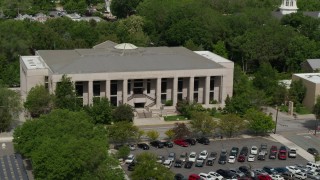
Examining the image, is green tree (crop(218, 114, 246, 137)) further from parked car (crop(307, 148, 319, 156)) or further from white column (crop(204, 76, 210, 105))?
white column (crop(204, 76, 210, 105))

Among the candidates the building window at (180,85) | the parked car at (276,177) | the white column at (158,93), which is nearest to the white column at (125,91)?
the white column at (158,93)

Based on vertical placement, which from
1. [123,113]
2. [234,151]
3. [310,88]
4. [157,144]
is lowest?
[234,151]

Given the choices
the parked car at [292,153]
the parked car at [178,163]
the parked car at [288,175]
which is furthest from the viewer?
the parked car at [292,153]

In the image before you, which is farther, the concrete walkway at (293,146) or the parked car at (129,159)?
the concrete walkway at (293,146)

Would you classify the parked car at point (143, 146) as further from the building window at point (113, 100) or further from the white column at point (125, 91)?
the building window at point (113, 100)

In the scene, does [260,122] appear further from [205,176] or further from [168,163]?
[205,176]

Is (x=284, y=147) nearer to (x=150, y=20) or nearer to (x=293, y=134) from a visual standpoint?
(x=293, y=134)

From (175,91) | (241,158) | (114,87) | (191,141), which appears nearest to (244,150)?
(241,158)
